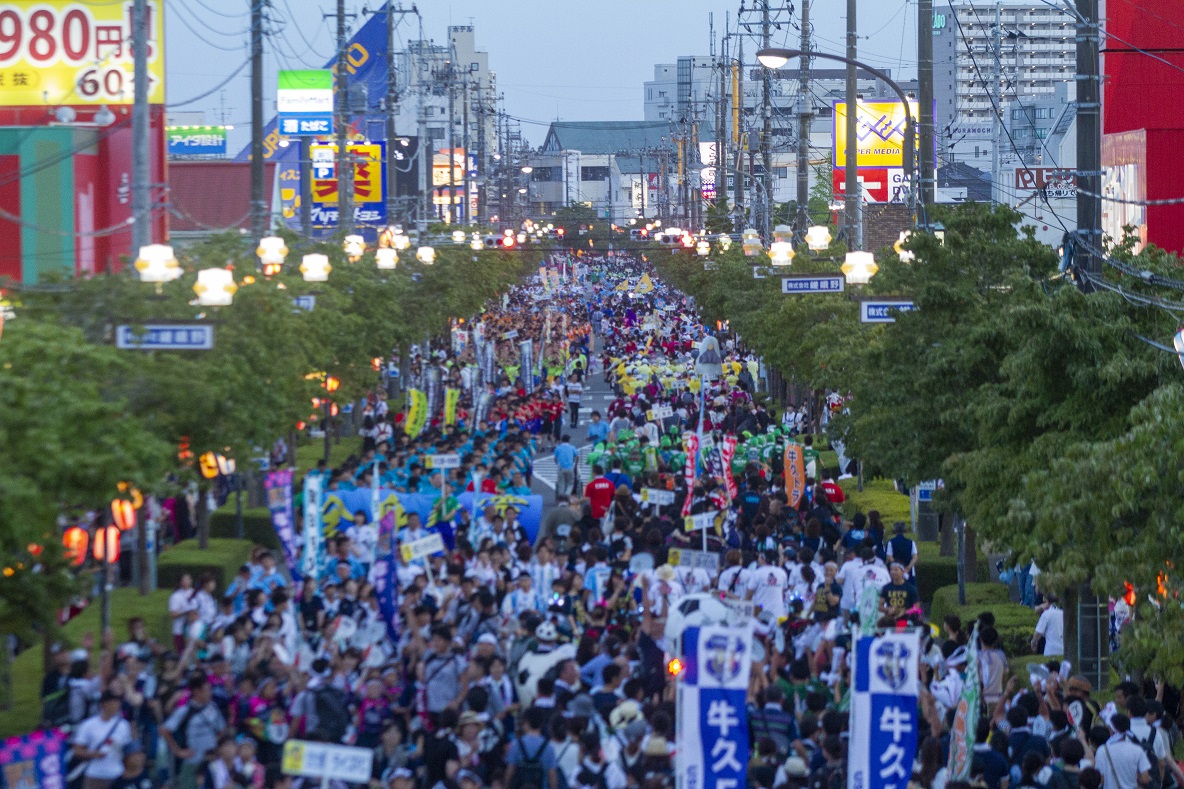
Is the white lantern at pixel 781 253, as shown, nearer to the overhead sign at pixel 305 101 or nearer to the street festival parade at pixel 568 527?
the street festival parade at pixel 568 527

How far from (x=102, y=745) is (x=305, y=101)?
3044 cm

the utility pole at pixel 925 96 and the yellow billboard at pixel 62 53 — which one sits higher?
the yellow billboard at pixel 62 53

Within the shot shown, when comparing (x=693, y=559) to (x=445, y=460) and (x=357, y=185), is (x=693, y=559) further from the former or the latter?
(x=357, y=185)

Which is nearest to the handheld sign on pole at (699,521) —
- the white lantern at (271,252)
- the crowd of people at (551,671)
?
the crowd of people at (551,671)

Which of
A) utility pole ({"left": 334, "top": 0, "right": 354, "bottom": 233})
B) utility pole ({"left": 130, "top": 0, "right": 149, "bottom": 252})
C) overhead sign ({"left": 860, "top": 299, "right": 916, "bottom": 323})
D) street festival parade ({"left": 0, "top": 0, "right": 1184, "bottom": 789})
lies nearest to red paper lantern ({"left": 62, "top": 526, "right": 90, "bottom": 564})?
street festival parade ({"left": 0, "top": 0, "right": 1184, "bottom": 789})

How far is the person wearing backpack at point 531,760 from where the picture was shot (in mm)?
10711

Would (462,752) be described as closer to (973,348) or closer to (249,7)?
(973,348)

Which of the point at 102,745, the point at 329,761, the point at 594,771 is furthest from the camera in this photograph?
the point at 102,745

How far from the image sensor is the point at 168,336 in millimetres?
15383

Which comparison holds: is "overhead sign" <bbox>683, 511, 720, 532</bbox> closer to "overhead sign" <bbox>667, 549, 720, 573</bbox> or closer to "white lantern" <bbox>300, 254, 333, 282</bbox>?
"overhead sign" <bbox>667, 549, 720, 573</bbox>

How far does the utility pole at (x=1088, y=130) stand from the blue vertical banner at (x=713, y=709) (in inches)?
237

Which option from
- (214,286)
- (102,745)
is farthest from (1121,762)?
(214,286)

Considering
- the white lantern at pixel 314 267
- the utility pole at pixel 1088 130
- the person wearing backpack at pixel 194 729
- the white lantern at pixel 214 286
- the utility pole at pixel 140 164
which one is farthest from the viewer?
the white lantern at pixel 314 267

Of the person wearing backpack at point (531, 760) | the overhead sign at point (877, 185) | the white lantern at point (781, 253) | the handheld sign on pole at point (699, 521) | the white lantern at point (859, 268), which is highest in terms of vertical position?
the overhead sign at point (877, 185)
